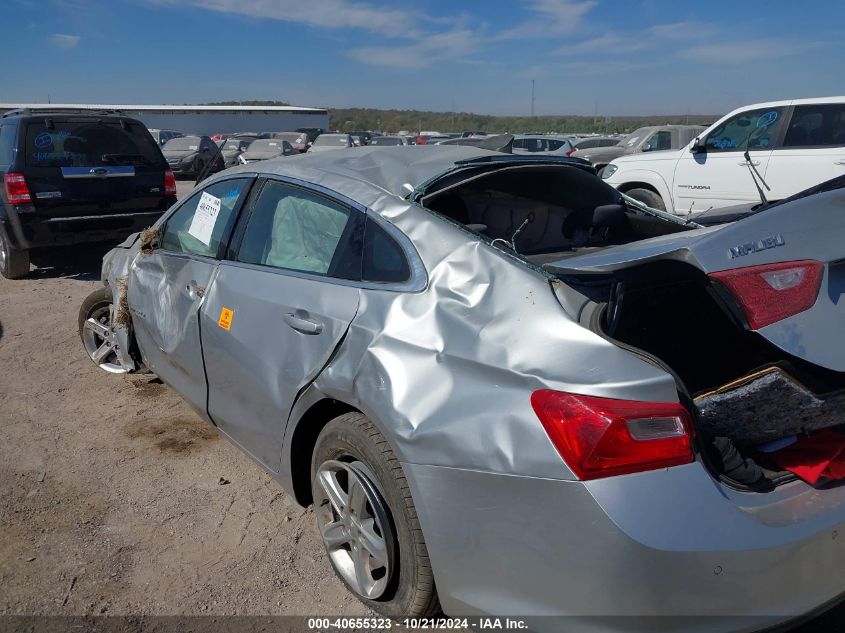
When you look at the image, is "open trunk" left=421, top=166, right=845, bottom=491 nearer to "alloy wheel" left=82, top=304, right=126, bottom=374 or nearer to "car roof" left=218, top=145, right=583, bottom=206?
"car roof" left=218, top=145, right=583, bottom=206

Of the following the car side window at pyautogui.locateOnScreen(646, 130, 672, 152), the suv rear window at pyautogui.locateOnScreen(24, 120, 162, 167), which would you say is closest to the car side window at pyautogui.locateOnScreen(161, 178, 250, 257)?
the suv rear window at pyautogui.locateOnScreen(24, 120, 162, 167)

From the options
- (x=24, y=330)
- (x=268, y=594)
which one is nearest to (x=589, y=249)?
(x=268, y=594)

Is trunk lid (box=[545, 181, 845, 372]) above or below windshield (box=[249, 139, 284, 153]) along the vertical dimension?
above

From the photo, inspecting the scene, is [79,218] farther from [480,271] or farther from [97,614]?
[480,271]

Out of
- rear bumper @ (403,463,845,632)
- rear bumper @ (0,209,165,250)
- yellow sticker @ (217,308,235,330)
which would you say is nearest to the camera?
rear bumper @ (403,463,845,632)

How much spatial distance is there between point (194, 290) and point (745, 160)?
7.26 m

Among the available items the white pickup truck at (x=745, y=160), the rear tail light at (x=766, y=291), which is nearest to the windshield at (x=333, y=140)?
the white pickup truck at (x=745, y=160)

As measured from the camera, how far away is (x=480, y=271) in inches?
86.7

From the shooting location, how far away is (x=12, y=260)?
26.4ft

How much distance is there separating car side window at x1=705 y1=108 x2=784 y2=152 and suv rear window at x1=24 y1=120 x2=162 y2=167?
24.3 ft

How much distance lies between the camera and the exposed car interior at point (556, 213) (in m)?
3.58

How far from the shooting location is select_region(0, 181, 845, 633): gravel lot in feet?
8.95

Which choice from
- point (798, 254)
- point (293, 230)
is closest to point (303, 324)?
point (293, 230)

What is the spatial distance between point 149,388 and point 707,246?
398 centimetres
